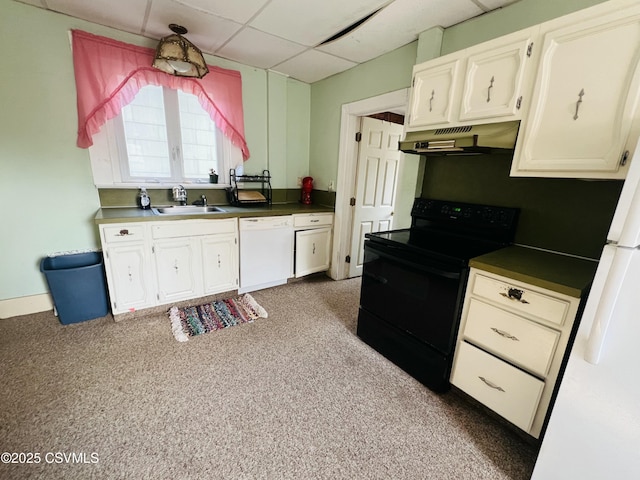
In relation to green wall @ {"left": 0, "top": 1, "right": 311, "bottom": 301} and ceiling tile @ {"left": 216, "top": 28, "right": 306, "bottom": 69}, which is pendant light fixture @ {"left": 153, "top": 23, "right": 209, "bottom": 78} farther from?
green wall @ {"left": 0, "top": 1, "right": 311, "bottom": 301}

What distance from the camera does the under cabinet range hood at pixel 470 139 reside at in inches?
60.4

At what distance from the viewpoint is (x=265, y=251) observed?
2924mm

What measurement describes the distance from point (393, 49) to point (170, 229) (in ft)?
8.59

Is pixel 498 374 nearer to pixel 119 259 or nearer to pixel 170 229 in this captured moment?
pixel 170 229

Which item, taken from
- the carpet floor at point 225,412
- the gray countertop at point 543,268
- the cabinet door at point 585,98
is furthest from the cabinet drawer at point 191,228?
the cabinet door at point 585,98

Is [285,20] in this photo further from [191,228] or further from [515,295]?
[515,295]

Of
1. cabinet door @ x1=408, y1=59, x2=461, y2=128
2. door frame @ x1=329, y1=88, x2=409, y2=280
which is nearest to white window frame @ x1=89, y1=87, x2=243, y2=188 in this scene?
door frame @ x1=329, y1=88, x2=409, y2=280

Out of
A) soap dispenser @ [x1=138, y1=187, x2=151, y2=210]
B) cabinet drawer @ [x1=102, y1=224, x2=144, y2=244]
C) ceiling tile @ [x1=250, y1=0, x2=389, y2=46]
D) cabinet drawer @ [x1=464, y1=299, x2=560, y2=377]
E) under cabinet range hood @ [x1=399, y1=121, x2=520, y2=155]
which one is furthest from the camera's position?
soap dispenser @ [x1=138, y1=187, x2=151, y2=210]

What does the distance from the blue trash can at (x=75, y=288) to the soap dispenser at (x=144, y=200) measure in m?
0.65

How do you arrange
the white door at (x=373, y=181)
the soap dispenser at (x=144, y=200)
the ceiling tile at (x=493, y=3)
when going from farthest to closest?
1. the white door at (x=373, y=181)
2. the soap dispenser at (x=144, y=200)
3. the ceiling tile at (x=493, y=3)

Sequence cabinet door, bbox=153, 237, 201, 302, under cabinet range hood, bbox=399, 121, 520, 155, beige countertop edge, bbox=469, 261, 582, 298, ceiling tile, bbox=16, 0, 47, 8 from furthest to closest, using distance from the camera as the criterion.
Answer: cabinet door, bbox=153, 237, 201, 302, ceiling tile, bbox=16, 0, 47, 8, under cabinet range hood, bbox=399, 121, 520, 155, beige countertop edge, bbox=469, 261, 582, 298

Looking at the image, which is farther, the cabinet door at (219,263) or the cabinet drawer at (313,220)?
the cabinet drawer at (313,220)

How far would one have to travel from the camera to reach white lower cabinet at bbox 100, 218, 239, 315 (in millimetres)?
2182

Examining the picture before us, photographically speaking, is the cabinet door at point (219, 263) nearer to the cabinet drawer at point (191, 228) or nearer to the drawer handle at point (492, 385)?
the cabinet drawer at point (191, 228)
